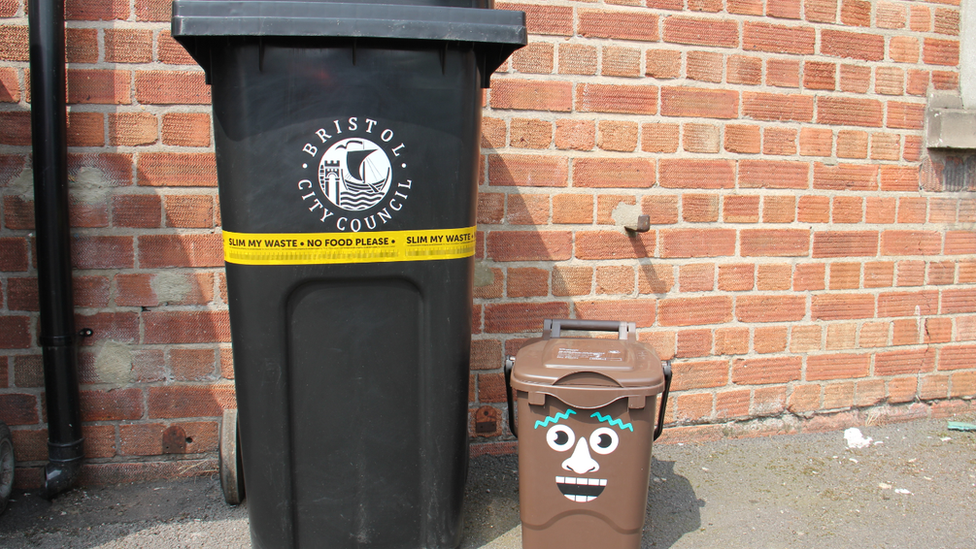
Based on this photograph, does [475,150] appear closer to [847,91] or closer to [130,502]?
[130,502]

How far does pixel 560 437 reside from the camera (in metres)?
2.01

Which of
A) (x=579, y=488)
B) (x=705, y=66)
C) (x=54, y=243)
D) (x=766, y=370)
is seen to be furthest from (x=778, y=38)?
(x=54, y=243)

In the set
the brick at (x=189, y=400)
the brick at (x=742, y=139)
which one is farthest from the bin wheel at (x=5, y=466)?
the brick at (x=742, y=139)

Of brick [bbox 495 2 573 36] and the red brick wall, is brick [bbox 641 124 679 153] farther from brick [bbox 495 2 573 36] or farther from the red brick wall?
brick [bbox 495 2 573 36]

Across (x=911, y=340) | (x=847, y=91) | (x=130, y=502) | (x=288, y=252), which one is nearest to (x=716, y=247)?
(x=847, y=91)

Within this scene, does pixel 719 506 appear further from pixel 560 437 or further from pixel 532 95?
pixel 532 95

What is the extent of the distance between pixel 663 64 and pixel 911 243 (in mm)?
1664

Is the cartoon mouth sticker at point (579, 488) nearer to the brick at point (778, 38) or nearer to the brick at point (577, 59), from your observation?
the brick at point (577, 59)

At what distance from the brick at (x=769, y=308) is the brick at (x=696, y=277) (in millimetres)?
188

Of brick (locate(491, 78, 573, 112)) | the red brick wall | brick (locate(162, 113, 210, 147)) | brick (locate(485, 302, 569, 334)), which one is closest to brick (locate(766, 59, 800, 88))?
the red brick wall

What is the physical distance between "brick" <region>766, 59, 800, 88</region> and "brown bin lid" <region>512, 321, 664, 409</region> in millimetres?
1745

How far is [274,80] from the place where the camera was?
1.85 meters

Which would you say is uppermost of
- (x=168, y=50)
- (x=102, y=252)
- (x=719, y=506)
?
(x=168, y=50)

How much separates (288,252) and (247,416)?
1.80 feet
